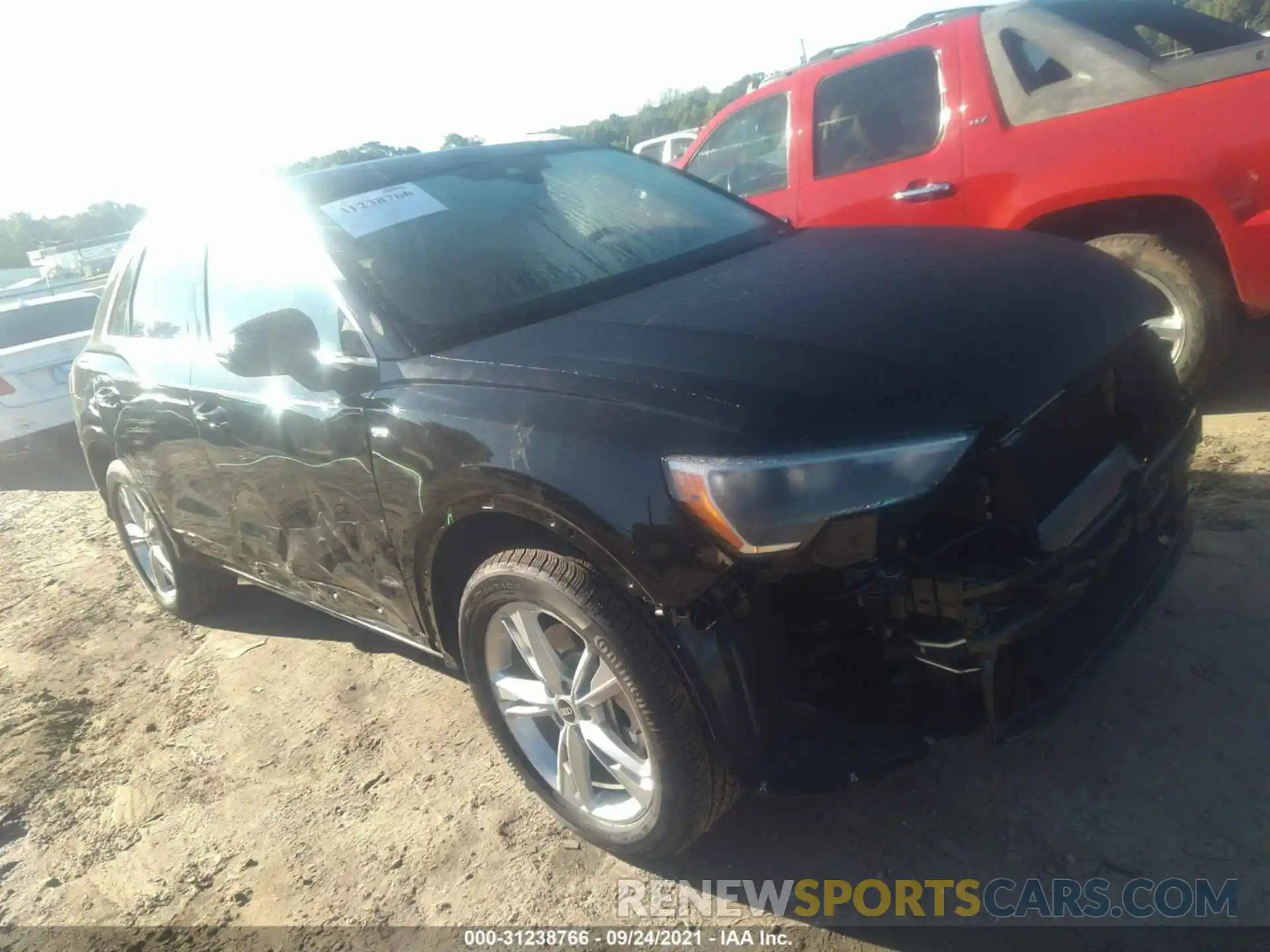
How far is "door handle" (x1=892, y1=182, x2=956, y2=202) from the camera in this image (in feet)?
14.9

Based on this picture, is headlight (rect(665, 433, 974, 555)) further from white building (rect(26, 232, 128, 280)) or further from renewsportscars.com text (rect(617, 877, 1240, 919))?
white building (rect(26, 232, 128, 280))

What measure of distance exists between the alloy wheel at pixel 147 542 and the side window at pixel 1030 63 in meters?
4.44

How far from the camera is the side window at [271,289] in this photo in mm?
2684

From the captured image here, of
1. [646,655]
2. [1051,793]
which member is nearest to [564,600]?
[646,655]

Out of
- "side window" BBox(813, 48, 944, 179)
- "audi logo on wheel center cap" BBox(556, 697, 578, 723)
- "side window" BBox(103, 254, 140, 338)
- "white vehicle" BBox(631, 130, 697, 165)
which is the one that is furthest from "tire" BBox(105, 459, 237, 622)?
"white vehicle" BBox(631, 130, 697, 165)

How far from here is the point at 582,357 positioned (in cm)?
225

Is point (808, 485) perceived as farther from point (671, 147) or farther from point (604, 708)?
point (671, 147)

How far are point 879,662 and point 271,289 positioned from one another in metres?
2.22

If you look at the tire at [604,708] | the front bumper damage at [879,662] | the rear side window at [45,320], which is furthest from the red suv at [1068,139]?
the rear side window at [45,320]

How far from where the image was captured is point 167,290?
374 cm

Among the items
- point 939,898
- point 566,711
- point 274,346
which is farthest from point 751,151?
point 939,898

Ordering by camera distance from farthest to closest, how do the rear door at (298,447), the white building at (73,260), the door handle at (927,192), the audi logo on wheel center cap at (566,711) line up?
the white building at (73,260) → the door handle at (927,192) → the rear door at (298,447) → the audi logo on wheel center cap at (566,711)

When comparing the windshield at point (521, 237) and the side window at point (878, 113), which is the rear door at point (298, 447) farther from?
the side window at point (878, 113)

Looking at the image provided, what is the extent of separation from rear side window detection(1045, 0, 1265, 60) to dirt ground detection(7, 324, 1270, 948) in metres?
1.76
